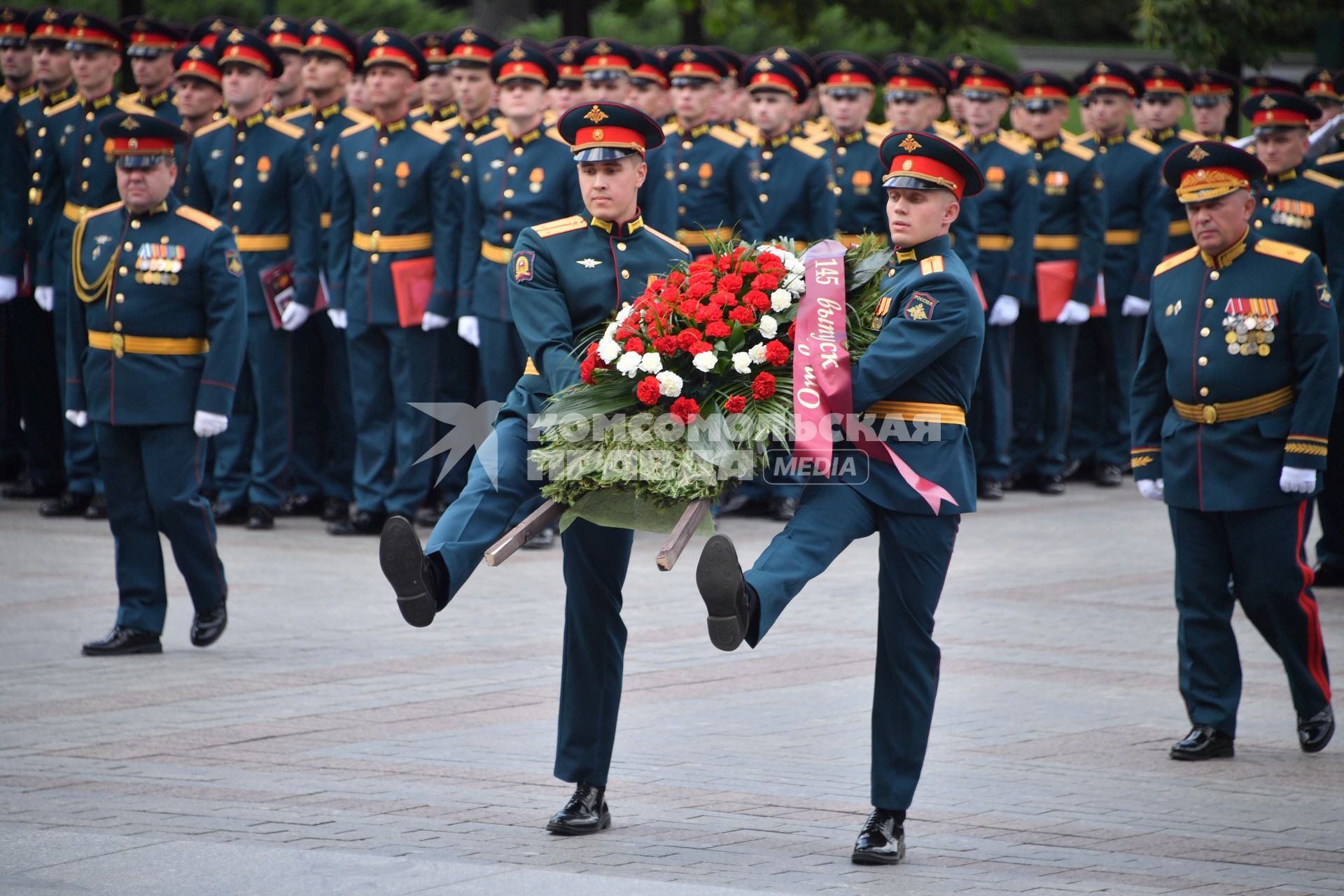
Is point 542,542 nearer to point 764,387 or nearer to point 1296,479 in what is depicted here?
point 1296,479

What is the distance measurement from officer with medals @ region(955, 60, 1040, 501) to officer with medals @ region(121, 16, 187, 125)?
573 cm

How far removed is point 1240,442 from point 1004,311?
21.9 ft

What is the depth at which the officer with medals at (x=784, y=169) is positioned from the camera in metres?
13.0

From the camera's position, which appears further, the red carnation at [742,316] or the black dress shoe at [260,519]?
the black dress shoe at [260,519]

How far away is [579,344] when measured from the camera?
6137mm

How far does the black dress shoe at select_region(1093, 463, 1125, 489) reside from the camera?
1516 cm

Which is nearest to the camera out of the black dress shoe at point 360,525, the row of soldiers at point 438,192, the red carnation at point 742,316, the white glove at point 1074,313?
the red carnation at point 742,316

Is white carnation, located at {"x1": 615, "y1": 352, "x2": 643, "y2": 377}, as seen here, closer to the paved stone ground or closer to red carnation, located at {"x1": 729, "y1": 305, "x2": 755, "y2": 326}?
red carnation, located at {"x1": 729, "y1": 305, "x2": 755, "y2": 326}

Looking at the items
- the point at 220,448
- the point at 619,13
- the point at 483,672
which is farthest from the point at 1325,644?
the point at 619,13

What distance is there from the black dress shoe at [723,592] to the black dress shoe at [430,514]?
7493 millimetres

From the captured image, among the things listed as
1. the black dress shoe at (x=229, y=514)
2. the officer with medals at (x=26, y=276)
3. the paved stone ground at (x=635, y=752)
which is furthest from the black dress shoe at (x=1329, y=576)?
the officer with medals at (x=26, y=276)

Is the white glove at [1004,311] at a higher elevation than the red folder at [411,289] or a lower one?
lower

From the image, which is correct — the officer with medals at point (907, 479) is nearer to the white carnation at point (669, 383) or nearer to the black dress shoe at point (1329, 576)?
the white carnation at point (669, 383)

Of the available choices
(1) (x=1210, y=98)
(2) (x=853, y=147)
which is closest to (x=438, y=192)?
(2) (x=853, y=147)
